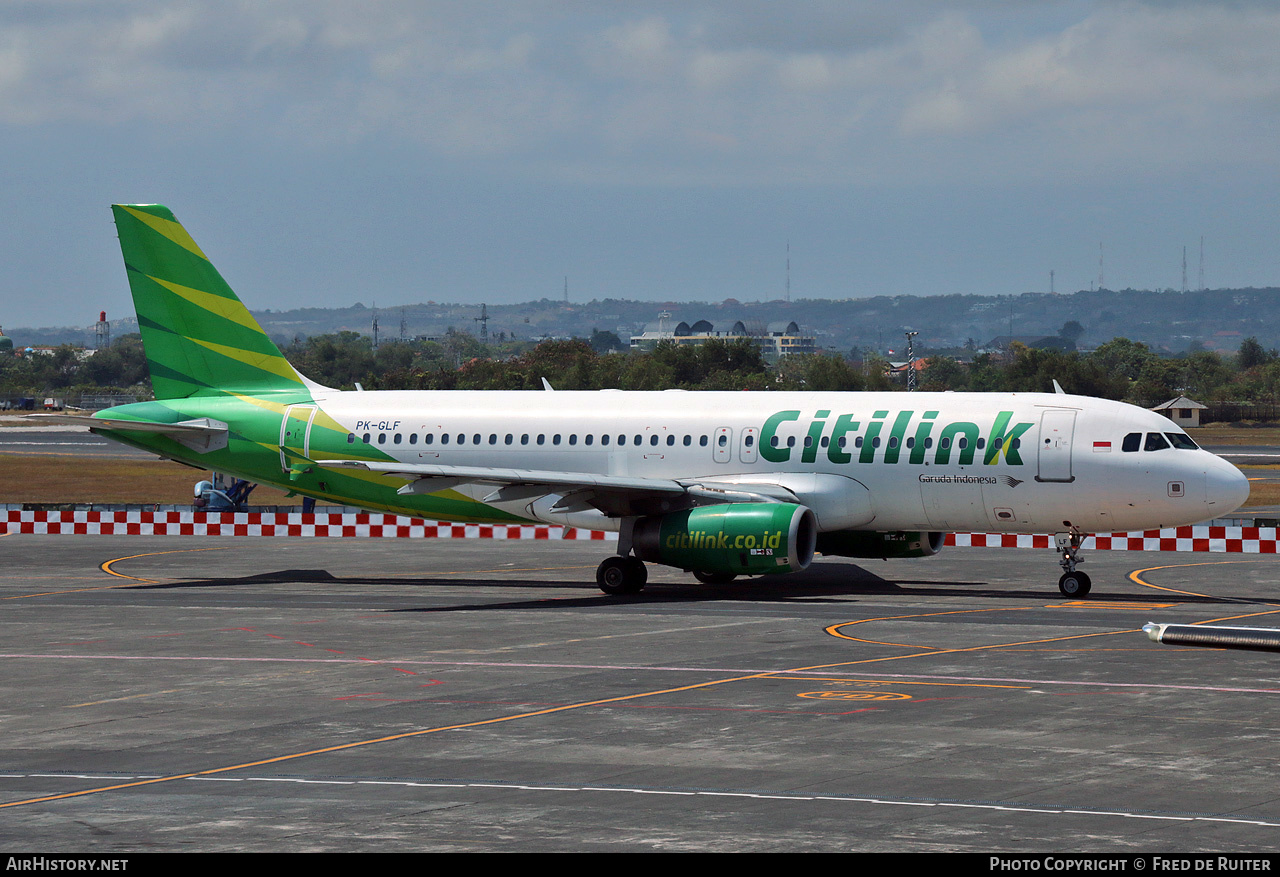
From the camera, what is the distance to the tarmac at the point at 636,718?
13680 mm

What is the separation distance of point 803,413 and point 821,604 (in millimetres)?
5034

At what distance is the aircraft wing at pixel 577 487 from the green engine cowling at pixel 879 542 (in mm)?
2230

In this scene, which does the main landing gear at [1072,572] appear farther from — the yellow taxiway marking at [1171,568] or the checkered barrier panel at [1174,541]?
the checkered barrier panel at [1174,541]

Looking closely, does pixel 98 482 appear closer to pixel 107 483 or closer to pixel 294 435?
pixel 107 483

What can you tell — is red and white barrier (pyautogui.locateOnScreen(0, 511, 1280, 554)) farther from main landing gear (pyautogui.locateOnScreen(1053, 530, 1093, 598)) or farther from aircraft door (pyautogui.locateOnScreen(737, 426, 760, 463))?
main landing gear (pyautogui.locateOnScreen(1053, 530, 1093, 598))

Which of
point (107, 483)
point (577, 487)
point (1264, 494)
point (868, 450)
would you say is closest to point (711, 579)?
point (577, 487)

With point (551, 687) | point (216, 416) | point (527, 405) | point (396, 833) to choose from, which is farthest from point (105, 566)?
point (396, 833)

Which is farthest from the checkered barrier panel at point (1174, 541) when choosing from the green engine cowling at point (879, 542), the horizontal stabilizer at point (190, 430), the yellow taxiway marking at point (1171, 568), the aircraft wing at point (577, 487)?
the horizontal stabilizer at point (190, 430)

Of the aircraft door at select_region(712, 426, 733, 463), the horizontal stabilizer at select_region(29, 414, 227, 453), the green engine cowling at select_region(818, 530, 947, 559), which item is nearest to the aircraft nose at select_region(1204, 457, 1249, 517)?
the green engine cowling at select_region(818, 530, 947, 559)

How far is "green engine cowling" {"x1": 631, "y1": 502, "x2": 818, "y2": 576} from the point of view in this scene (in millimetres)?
31688

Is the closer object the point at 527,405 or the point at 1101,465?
the point at 1101,465

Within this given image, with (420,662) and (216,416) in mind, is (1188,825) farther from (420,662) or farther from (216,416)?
(216,416)

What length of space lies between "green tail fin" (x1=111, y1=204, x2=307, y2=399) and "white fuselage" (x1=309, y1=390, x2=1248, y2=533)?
119 inches

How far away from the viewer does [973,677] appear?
73.2ft
